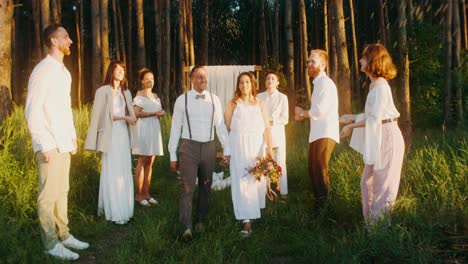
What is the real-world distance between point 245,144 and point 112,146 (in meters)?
1.84

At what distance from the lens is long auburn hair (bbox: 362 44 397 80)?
16.2 ft

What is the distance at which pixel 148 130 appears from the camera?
7.60 metres

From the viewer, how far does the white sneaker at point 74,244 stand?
5242 mm

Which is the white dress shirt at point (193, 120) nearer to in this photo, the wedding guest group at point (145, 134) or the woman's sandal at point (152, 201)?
the wedding guest group at point (145, 134)

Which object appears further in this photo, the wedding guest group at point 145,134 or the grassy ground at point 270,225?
the wedding guest group at point 145,134

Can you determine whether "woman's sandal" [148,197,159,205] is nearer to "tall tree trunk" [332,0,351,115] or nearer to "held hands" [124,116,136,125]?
"held hands" [124,116,136,125]

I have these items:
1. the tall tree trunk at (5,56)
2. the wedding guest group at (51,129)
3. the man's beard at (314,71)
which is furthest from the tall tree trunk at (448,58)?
the wedding guest group at (51,129)

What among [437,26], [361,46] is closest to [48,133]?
[437,26]

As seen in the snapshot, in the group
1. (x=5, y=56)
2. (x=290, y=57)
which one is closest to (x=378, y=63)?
(x=5, y=56)

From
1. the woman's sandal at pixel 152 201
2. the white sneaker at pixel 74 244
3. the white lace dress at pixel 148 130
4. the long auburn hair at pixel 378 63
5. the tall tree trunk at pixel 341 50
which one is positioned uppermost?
the tall tree trunk at pixel 341 50

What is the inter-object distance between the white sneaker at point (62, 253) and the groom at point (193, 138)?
1.22 metres

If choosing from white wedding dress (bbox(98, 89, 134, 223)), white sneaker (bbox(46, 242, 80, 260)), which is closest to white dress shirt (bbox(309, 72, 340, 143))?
white wedding dress (bbox(98, 89, 134, 223))

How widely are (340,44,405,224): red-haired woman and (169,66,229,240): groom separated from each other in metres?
1.79

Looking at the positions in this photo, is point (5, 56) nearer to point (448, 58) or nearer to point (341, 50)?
point (341, 50)
